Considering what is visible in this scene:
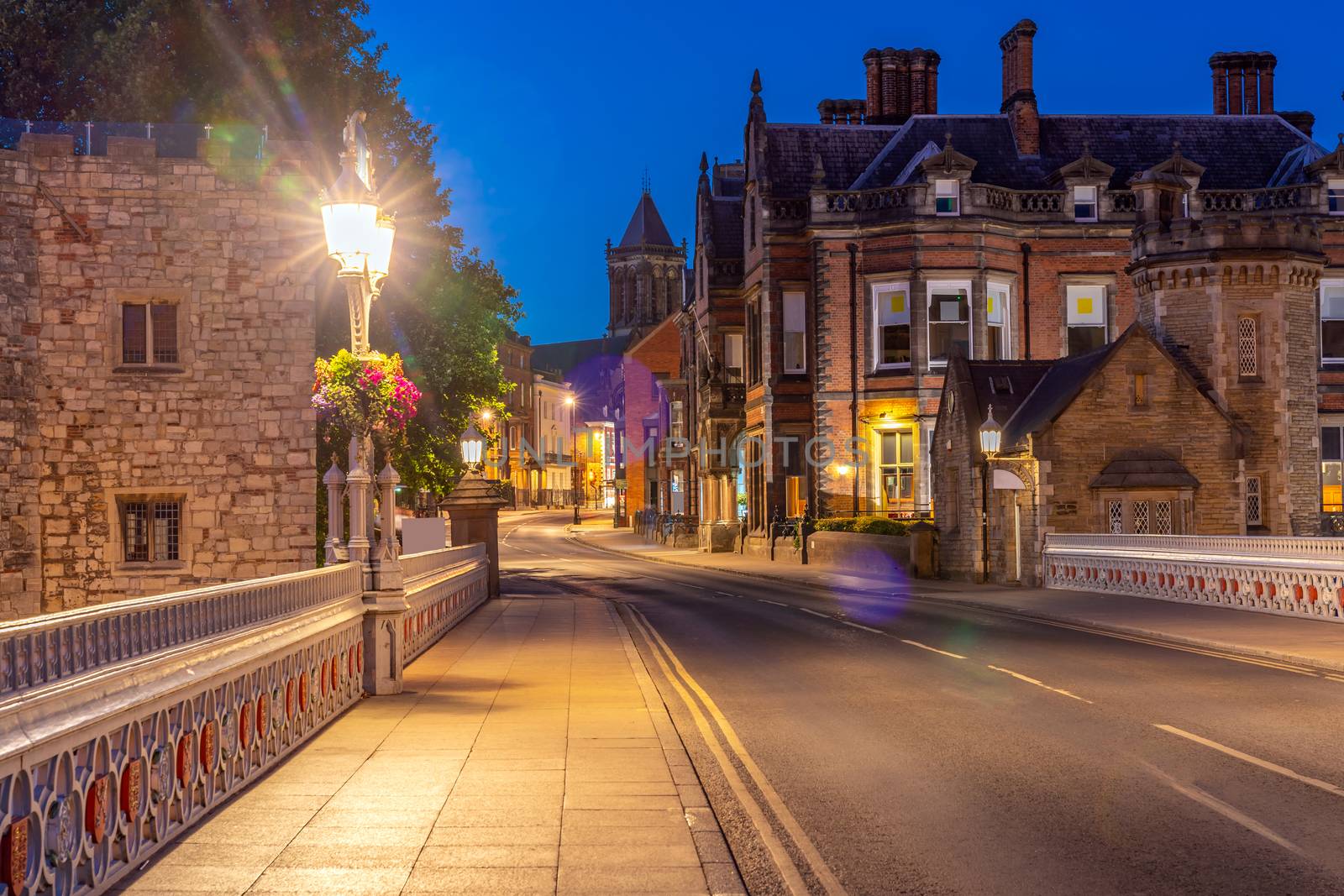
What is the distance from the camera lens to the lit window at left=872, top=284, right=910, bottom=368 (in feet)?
161

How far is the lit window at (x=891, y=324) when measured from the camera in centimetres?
4900

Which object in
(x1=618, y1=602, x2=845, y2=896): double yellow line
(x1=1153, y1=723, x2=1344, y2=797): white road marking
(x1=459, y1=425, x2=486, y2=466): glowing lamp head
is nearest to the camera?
(x1=618, y1=602, x2=845, y2=896): double yellow line

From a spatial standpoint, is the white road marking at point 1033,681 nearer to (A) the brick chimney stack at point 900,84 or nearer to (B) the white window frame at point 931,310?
(B) the white window frame at point 931,310

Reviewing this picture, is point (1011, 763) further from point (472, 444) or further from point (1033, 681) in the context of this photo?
point (472, 444)

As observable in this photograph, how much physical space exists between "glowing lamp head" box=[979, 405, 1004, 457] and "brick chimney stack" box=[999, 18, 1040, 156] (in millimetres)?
21070

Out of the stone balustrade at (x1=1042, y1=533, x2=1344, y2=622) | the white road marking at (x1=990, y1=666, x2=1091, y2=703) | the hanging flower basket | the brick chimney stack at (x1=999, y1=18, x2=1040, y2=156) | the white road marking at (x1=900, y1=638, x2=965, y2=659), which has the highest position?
the brick chimney stack at (x1=999, y1=18, x2=1040, y2=156)

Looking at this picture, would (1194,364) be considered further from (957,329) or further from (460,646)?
(460,646)

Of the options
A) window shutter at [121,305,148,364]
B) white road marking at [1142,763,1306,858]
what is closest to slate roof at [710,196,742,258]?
window shutter at [121,305,148,364]

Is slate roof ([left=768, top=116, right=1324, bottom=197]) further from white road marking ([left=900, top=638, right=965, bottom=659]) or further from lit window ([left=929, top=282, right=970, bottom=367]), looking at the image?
white road marking ([left=900, top=638, right=965, bottom=659])

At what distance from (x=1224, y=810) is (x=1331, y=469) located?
40756mm

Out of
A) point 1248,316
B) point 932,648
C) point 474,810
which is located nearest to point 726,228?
point 1248,316

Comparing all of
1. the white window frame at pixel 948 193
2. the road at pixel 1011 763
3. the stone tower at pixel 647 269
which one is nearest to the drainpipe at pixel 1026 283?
the white window frame at pixel 948 193

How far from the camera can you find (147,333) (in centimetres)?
2650

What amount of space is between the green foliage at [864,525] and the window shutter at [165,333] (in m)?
23.0
